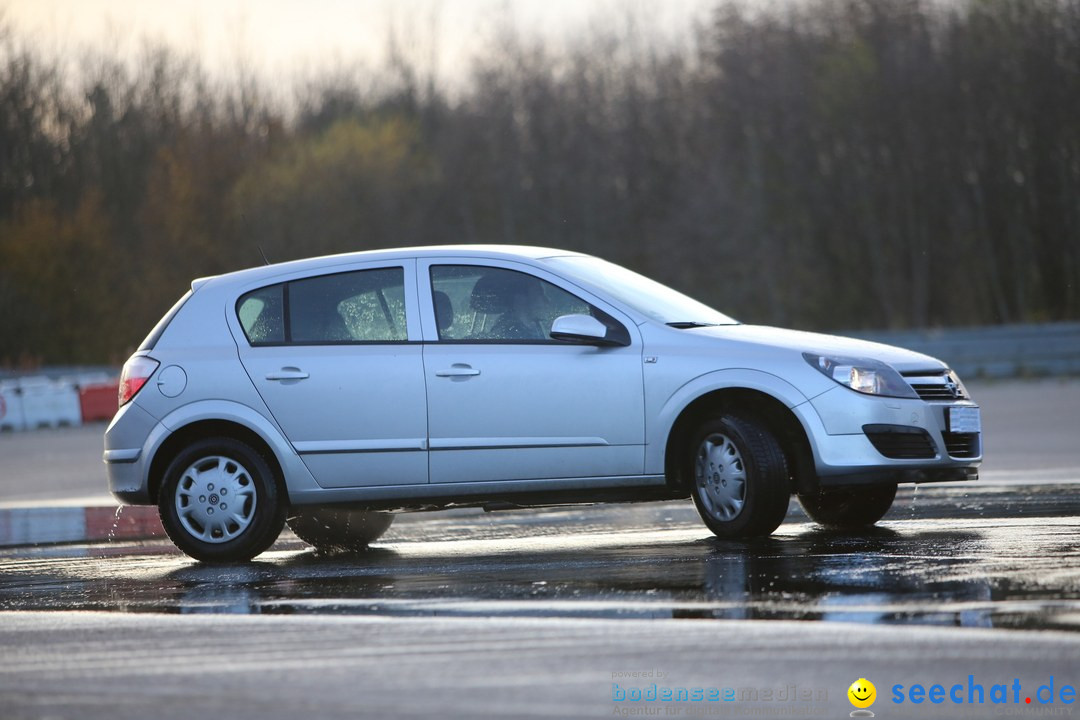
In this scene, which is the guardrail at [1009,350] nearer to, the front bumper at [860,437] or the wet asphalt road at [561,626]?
the wet asphalt road at [561,626]

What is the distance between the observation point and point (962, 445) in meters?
8.59

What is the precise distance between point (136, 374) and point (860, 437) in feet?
13.4

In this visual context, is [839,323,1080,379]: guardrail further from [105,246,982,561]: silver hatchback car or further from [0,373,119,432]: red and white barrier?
[105,246,982,561]: silver hatchback car

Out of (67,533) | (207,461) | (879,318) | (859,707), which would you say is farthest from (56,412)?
(859,707)

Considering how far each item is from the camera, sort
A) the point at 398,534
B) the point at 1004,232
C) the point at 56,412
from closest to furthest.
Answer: the point at 398,534, the point at 56,412, the point at 1004,232

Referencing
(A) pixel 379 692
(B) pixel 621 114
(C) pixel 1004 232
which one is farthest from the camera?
(B) pixel 621 114

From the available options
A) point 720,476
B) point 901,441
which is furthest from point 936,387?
point 720,476

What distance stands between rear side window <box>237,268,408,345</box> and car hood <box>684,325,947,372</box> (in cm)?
169

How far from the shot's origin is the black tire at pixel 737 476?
835cm

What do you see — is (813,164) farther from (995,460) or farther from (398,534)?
(398,534)

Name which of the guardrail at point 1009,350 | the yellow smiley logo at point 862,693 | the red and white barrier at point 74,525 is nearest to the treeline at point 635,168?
the guardrail at point 1009,350

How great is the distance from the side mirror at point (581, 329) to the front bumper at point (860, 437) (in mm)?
1123

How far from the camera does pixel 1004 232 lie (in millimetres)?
Result: 37031

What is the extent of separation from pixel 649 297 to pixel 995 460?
6125mm
